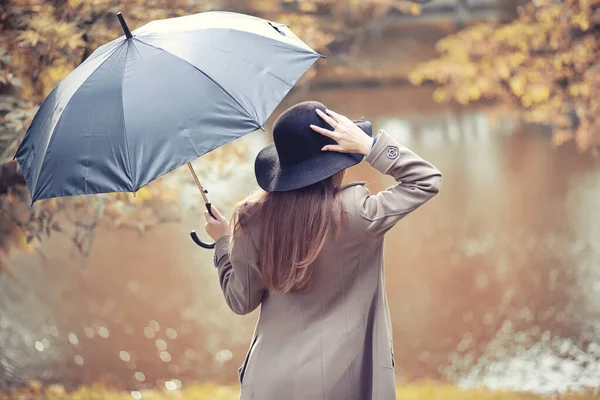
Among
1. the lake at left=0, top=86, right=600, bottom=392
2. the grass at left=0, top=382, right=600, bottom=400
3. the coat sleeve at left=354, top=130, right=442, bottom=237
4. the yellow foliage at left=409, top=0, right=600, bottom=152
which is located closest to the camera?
the coat sleeve at left=354, top=130, right=442, bottom=237

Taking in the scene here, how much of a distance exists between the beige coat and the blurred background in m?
1.69

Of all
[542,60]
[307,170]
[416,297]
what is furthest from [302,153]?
[416,297]

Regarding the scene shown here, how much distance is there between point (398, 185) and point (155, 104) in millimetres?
690

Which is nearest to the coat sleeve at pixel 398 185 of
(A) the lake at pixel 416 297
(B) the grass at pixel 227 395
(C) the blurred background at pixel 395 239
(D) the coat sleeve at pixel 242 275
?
(D) the coat sleeve at pixel 242 275

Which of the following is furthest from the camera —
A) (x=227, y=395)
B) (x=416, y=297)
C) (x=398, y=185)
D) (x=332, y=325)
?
(x=416, y=297)

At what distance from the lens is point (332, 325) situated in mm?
1965

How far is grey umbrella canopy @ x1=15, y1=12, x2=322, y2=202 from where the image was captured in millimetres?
2031

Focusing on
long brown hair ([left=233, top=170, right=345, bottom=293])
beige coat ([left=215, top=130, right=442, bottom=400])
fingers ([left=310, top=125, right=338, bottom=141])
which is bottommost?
beige coat ([left=215, top=130, right=442, bottom=400])

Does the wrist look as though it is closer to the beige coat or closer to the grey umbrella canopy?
the beige coat

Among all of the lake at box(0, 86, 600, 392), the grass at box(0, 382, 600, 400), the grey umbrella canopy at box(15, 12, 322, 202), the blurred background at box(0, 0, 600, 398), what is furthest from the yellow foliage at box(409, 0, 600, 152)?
the grey umbrella canopy at box(15, 12, 322, 202)

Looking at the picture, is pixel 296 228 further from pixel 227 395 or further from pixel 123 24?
pixel 227 395

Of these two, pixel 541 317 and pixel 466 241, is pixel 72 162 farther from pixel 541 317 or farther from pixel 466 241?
pixel 466 241

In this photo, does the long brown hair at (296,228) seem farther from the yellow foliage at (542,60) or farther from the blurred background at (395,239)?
the yellow foliage at (542,60)

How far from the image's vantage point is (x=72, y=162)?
83.0 inches
